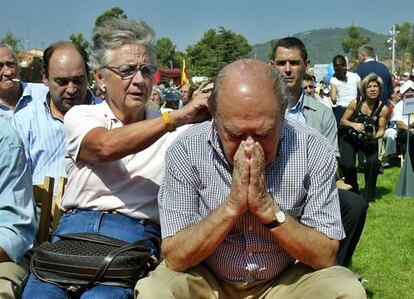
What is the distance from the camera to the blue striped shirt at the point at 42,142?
179 inches

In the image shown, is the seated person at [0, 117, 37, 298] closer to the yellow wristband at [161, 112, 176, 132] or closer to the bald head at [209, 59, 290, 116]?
the yellow wristband at [161, 112, 176, 132]

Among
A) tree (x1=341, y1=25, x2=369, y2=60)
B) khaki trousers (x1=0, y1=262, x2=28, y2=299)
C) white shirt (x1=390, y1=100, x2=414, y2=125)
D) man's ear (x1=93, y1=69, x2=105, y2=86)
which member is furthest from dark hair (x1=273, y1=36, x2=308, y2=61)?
tree (x1=341, y1=25, x2=369, y2=60)

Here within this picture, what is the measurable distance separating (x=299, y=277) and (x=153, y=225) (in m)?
0.95

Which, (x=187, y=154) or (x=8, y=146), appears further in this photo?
(x=8, y=146)

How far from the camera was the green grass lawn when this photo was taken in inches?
226

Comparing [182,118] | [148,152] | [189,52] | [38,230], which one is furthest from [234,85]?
[189,52]

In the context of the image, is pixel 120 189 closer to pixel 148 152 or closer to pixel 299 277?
pixel 148 152

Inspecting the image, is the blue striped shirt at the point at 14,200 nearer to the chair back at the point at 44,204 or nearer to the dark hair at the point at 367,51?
the chair back at the point at 44,204

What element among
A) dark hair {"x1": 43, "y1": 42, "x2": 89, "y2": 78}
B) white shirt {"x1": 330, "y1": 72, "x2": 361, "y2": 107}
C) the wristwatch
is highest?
dark hair {"x1": 43, "y1": 42, "x2": 89, "y2": 78}

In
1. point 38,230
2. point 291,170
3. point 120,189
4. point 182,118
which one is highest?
point 182,118

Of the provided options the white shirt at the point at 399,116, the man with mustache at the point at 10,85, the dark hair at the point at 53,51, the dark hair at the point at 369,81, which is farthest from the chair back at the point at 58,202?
the white shirt at the point at 399,116

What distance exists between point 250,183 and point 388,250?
483cm

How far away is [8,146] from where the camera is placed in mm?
3303

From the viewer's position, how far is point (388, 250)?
701 centimetres
